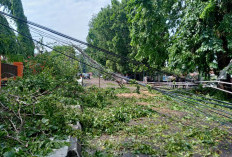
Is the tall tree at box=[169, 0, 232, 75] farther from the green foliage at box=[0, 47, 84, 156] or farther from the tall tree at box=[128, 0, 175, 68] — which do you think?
the green foliage at box=[0, 47, 84, 156]

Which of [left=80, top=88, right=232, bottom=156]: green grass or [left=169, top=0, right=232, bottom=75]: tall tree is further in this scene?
[left=169, top=0, right=232, bottom=75]: tall tree

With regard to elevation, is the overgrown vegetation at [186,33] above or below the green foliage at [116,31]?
below

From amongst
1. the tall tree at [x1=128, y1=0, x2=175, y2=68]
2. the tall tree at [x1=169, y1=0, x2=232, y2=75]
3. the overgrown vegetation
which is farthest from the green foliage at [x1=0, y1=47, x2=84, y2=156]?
the tall tree at [x1=169, y1=0, x2=232, y2=75]

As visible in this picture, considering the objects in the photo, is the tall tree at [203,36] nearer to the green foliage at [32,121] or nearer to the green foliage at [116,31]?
the green foliage at [32,121]

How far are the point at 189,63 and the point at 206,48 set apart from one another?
146cm

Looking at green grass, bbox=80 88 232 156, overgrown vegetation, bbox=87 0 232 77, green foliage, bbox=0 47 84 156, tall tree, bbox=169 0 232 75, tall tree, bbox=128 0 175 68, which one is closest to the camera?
green foliage, bbox=0 47 84 156

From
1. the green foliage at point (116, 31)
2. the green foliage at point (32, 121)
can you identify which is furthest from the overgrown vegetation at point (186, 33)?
the green foliage at point (116, 31)

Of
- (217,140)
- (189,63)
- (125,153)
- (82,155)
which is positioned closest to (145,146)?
(125,153)

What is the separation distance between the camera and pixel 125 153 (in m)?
2.88

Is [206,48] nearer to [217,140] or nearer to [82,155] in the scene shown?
[217,140]

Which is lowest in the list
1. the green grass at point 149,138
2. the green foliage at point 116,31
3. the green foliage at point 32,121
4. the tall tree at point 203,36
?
the green grass at point 149,138

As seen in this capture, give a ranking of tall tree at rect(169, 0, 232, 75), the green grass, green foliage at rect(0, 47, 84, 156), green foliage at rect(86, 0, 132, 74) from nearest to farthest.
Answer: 1. green foliage at rect(0, 47, 84, 156)
2. the green grass
3. tall tree at rect(169, 0, 232, 75)
4. green foliage at rect(86, 0, 132, 74)

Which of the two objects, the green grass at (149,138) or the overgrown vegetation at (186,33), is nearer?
the green grass at (149,138)

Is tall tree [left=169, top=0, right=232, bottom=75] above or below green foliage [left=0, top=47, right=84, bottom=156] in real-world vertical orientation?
above
